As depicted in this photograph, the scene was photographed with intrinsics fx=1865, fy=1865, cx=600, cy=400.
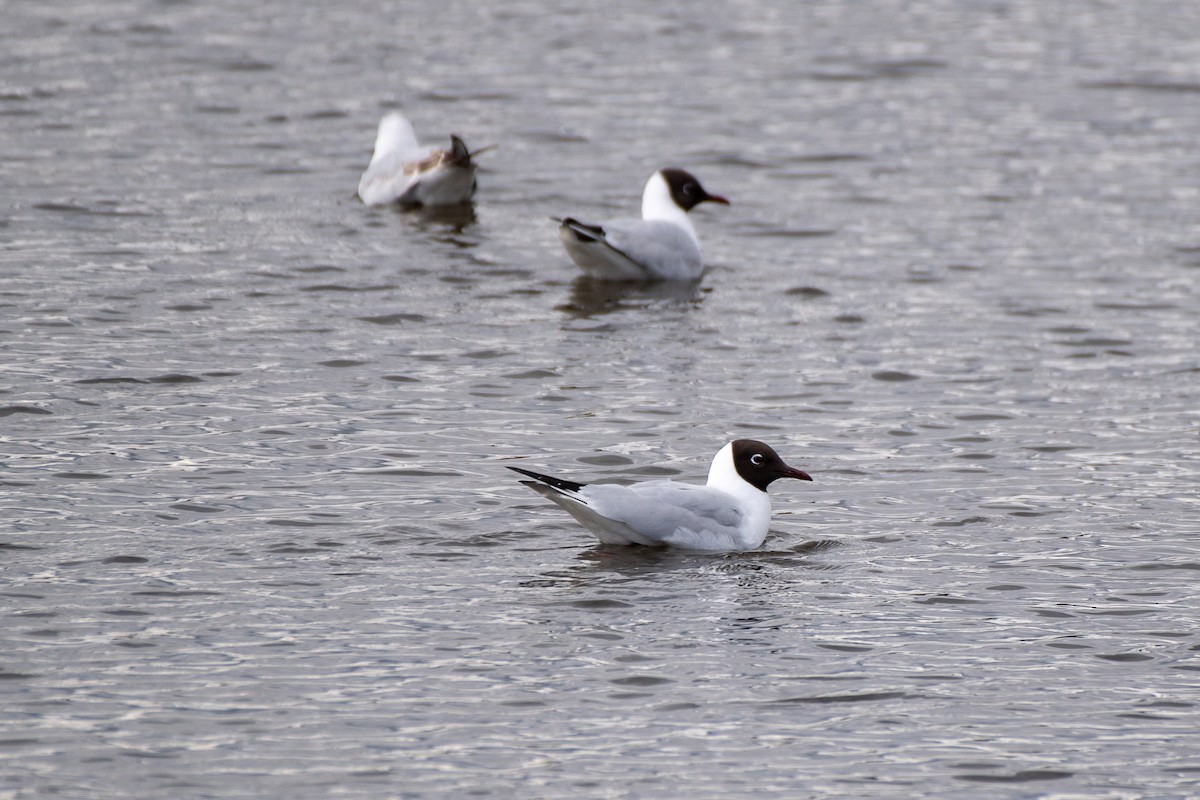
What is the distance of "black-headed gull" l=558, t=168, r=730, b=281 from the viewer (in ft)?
48.4

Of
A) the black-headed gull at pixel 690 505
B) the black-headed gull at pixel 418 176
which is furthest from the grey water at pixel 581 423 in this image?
the black-headed gull at pixel 418 176

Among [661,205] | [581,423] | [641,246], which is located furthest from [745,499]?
[661,205]

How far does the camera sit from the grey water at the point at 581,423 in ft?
24.4

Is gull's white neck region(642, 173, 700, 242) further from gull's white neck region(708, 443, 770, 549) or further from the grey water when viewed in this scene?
gull's white neck region(708, 443, 770, 549)

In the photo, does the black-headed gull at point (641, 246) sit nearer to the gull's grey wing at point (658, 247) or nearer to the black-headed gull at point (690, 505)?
the gull's grey wing at point (658, 247)

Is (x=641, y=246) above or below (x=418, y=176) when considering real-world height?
below

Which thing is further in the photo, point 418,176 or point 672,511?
point 418,176

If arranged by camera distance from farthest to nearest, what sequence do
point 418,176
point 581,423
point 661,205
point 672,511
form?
point 418,176 < point 661,205 < point 581,423 < point 672,511

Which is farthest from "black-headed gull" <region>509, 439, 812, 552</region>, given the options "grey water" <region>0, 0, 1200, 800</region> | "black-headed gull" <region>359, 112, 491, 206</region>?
"black-headed gull" <region>359, 112, 491, 206</region>

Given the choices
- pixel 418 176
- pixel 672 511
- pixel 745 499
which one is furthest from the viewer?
pixel 418 176

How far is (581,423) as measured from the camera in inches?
456

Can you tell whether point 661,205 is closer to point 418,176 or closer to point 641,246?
point 641,246

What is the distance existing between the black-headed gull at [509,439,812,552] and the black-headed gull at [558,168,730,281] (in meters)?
4.90

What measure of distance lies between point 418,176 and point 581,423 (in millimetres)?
5984
